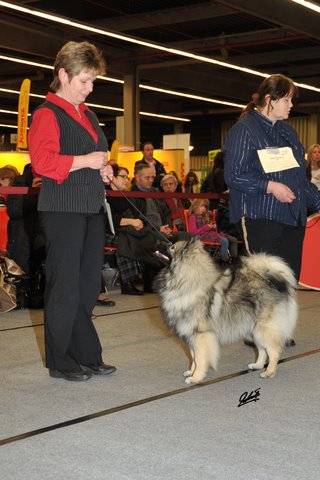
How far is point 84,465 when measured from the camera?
6.86 ft

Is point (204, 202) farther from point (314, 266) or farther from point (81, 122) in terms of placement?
point (81, 122)

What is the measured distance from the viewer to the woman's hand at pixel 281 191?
3623 mm

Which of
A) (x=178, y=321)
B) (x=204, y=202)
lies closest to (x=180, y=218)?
(x=204, y=202)

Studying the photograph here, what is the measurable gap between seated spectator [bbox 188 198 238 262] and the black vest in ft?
12.5

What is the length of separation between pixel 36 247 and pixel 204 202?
2.34 meters

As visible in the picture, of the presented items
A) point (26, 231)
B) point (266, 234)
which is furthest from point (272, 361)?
point (26, 231)

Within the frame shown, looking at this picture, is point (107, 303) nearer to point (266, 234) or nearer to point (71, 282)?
point (266, 234)

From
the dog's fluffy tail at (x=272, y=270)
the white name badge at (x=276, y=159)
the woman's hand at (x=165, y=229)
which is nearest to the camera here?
the dog's fluffy tail at (x=272, y=270)

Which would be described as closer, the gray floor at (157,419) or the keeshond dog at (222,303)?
the gray floor at (157,419)

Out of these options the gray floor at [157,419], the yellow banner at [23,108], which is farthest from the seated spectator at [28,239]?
the yellow banner at [23,108]

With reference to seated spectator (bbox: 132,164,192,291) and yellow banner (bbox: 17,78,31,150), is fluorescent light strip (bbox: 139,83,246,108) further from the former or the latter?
seated spectator (bbox: 132,164,192,291)

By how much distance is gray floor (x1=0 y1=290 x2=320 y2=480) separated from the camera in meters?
2.08

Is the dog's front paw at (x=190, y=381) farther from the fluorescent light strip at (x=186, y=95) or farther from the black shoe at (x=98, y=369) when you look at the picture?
the fluorescent light strip at (x=186, y=95)

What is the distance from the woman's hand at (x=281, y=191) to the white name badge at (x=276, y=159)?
0.12 m
